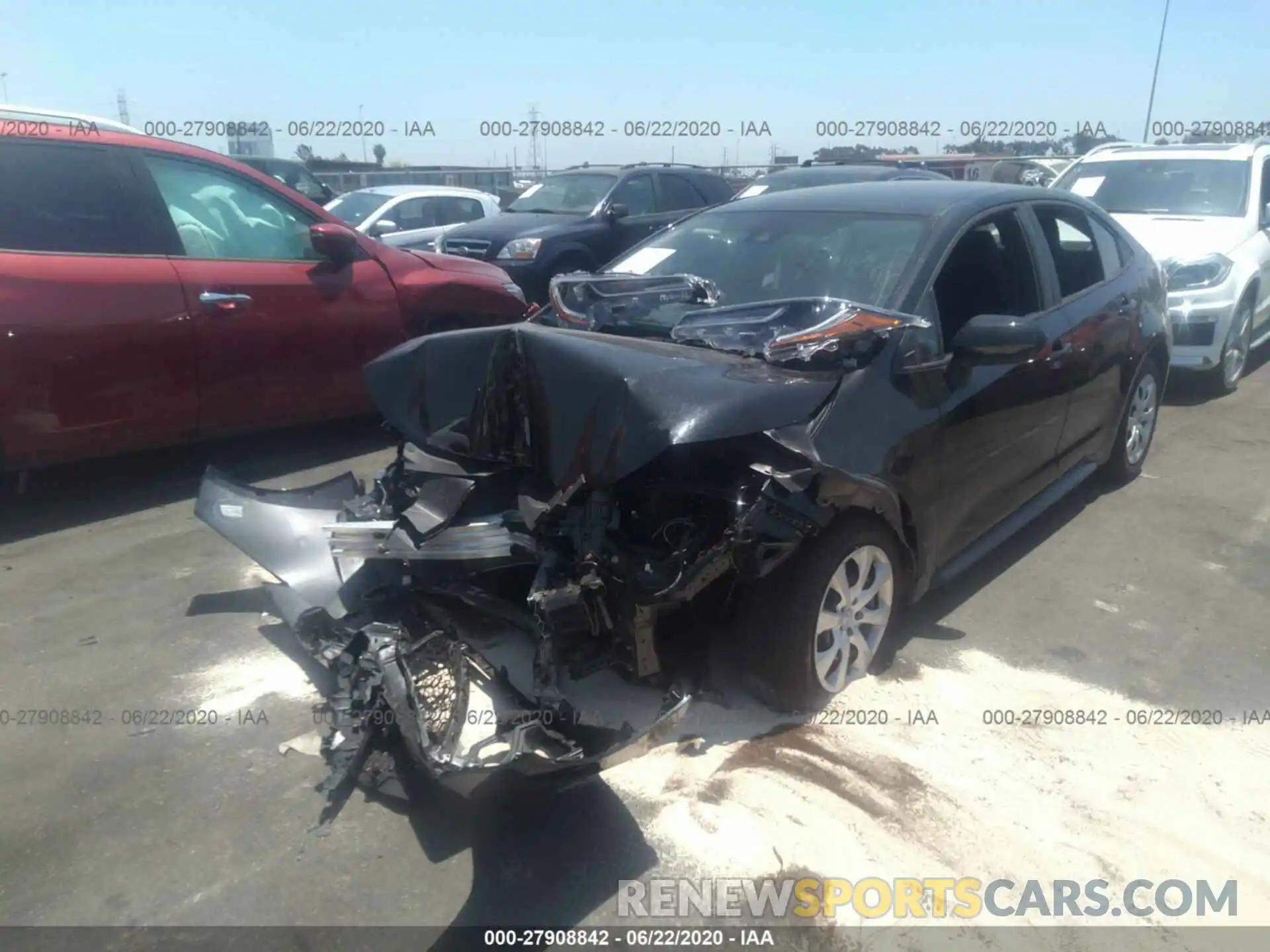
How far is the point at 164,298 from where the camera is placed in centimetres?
482

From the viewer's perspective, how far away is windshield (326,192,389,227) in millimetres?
11906

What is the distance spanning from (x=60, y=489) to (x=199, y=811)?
3.23m

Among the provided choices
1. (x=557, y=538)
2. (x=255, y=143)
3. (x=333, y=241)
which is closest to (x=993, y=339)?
(x=557, y=538)

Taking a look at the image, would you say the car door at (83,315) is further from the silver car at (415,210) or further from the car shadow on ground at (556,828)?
the silver car at (415,210)

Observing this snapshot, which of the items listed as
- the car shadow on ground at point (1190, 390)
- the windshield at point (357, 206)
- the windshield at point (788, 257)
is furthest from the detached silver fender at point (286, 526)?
the windshield at point (357, 206)

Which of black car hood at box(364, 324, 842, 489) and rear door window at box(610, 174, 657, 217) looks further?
rear door window at box(610, 174, 657, 217)

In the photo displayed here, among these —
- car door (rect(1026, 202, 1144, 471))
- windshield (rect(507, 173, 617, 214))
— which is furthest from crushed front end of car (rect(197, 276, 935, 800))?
windshield (rect(507, 173, 617, 214))

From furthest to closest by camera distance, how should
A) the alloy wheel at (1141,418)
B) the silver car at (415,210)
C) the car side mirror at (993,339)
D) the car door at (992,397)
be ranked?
the silver car at (415,210) → the alloy wheel at (1141,418) → the car door at (992,397) → the car side mirror at (993,339)

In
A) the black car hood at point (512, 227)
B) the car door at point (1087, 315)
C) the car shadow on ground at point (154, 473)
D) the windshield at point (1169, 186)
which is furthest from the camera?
the black car hood at point (512, 227)

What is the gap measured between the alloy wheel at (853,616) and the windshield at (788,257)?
0.95m

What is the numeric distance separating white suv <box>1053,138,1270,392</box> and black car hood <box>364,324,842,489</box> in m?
5.62

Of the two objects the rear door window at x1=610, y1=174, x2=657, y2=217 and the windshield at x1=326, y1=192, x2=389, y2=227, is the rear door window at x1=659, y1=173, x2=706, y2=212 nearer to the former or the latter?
the rear door window at x1=610, y1=174, x2=657, y2=217

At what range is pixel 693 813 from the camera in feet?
9.18

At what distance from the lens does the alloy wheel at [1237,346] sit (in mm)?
7488
